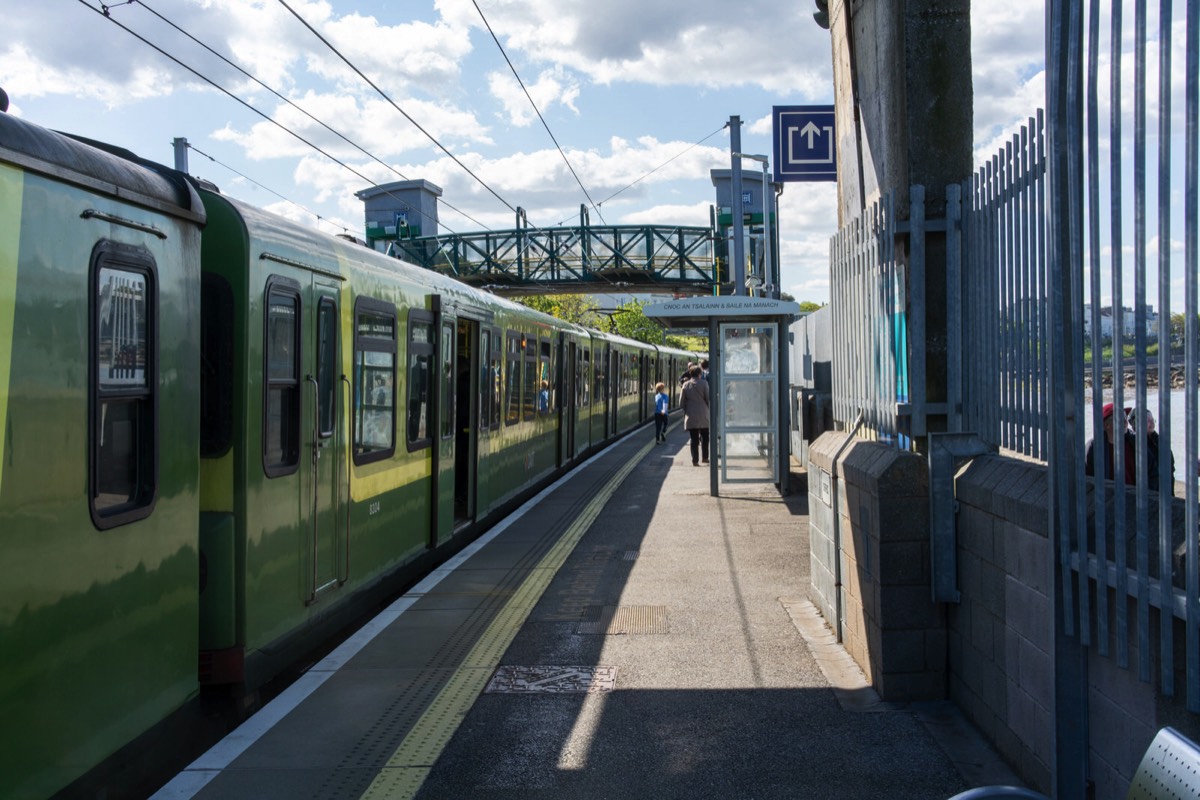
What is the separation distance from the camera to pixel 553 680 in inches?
254

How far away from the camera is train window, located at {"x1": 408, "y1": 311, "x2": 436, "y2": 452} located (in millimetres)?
9070

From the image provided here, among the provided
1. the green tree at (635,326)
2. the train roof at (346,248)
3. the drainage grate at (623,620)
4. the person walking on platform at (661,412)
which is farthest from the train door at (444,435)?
the green tree at (635,326)

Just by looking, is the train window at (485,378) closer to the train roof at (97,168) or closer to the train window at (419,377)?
the train window at (419,377)

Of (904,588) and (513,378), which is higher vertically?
(513,378)

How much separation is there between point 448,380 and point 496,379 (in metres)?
2.46

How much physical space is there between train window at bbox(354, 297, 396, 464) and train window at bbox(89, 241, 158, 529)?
9.38 ft

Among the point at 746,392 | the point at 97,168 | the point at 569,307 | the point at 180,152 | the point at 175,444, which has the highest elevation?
the point at 569,307

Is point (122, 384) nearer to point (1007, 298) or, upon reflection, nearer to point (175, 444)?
point (175, 444)

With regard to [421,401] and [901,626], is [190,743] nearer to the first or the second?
[901,626]

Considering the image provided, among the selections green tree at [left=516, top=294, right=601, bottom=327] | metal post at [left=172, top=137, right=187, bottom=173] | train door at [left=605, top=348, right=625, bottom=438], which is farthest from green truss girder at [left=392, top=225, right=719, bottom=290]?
metal post at [left=172, top=137, right=187, bottom=173]

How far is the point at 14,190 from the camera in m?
3.81

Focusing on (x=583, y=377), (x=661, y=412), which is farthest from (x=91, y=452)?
(x=661, y=412)

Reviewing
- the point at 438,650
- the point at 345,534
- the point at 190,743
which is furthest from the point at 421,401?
the point at 190,743

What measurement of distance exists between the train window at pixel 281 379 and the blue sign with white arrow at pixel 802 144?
9152 millimetres
